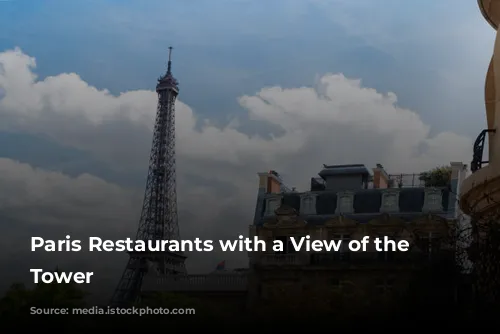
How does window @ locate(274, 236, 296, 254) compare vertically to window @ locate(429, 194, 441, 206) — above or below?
below

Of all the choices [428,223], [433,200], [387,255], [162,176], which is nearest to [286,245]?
[387,255]

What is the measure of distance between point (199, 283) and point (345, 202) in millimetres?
10774

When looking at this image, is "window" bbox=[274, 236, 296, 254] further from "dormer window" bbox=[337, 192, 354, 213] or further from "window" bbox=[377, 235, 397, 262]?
"window" bbox=[377, 235, 397, 262]

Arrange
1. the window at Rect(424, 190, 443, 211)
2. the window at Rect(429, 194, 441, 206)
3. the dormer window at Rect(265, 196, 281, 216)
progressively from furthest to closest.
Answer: the dormer window at Rect(265, 196, 281, 216), the window at Rect(429, 194, 441, 206), the window at Rect(424, 190, 443, 211)

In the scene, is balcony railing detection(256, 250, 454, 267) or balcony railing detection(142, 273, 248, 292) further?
balcony railing detection(142, 273, 248, 292)

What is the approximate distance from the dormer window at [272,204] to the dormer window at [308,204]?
155 cm

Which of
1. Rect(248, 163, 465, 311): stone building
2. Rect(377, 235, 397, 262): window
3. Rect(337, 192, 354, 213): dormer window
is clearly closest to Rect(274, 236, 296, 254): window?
Rect(248, 163, 465, 311): stone building

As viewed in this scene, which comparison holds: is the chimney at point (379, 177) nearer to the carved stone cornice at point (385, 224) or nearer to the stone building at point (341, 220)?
the stone building at point (341, 220)

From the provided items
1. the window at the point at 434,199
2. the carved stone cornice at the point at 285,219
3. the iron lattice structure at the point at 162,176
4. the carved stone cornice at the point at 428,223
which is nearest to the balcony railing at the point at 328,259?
the carved stone cornice at the point at 428,223

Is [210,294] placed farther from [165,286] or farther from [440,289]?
[440,289]

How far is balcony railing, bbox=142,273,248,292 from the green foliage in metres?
13.7

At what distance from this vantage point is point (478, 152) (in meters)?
19.1

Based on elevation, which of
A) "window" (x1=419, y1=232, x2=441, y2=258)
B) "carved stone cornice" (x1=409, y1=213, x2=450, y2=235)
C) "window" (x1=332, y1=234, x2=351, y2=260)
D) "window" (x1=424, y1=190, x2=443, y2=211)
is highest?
"window" (x1=424, y1=190, x2=443, y2=211)

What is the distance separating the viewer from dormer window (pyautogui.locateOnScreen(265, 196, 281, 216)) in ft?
178
